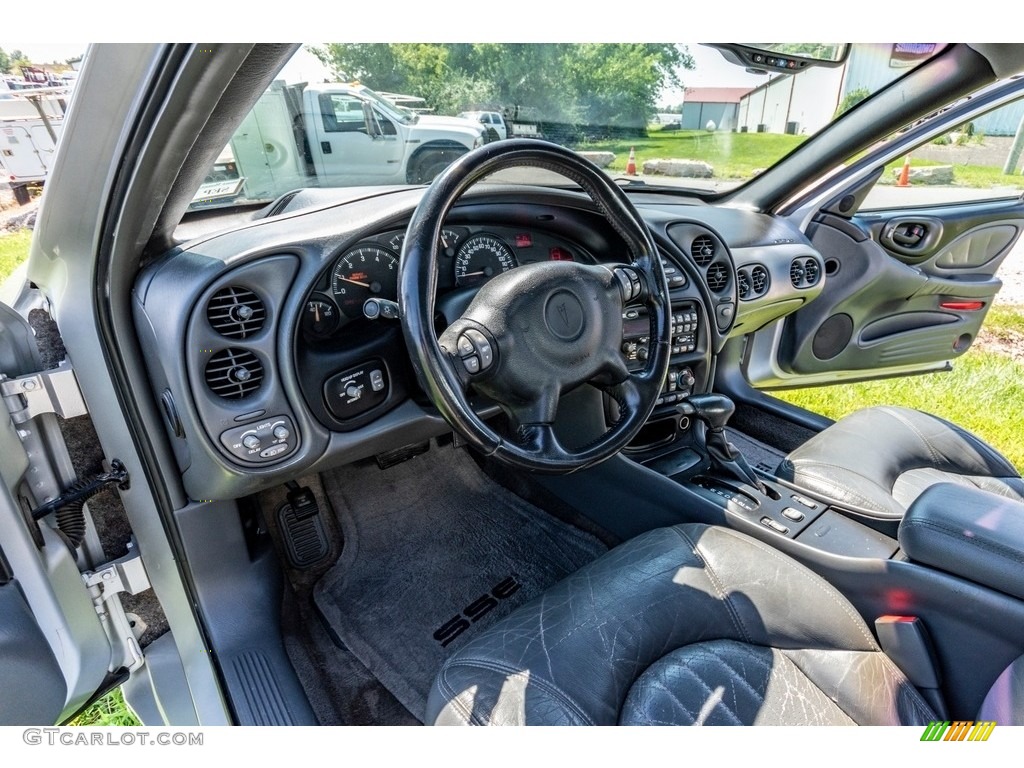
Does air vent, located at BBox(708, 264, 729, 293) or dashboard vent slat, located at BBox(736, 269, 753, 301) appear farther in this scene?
dashboard vent slat, located at BBox(736, 269, 753, 301)

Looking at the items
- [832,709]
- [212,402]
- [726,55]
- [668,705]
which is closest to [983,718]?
[832,709]

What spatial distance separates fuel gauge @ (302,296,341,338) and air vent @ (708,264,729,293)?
4.11ft

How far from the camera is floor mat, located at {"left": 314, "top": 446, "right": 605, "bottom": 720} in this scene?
1717 mm

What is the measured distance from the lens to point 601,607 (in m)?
1.18

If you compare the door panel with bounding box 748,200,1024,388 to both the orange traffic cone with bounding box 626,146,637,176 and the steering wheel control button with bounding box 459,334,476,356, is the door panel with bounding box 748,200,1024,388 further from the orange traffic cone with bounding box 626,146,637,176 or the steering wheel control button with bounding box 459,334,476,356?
the steering wheel control button with bounding box 459,334,476,356

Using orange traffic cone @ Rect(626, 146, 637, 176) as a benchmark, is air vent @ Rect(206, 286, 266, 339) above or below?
below

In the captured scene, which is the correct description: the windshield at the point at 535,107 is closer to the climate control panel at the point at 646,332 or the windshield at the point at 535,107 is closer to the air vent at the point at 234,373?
the air vent at the point at 234,373

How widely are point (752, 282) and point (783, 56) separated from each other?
28.8 inches

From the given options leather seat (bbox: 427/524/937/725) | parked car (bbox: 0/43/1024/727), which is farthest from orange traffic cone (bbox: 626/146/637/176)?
leather seat (bbox: 427/524/937/725)

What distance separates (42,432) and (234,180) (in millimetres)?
649

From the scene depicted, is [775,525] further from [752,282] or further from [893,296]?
[893,296]

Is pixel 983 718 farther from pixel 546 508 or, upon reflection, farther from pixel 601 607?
pixel 546 508

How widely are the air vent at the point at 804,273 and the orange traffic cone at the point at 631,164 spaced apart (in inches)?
27.7

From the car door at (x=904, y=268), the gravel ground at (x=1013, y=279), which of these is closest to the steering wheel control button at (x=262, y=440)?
the car door at (x=904, y=268)
